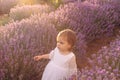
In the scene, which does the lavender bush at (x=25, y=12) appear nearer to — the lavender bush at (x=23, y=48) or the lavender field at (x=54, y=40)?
the lavender field at (x=54, y=40)

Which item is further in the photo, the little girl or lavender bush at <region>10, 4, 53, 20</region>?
lavender bush at <region>10, 4, 53, 20</region>

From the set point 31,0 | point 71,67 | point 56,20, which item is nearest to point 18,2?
point 31,0

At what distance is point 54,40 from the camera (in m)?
5.58

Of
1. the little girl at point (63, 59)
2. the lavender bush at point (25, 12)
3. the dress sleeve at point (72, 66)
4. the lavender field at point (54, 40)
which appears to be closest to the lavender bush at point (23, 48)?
the lavender field at point (54, 40)

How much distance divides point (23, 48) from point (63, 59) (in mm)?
668

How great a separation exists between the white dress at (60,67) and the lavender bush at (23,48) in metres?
0.28

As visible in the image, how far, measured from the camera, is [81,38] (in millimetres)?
6289

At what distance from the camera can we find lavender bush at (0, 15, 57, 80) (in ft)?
15.8

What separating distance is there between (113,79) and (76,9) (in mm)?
3677

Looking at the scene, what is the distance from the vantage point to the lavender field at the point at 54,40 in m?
4.63

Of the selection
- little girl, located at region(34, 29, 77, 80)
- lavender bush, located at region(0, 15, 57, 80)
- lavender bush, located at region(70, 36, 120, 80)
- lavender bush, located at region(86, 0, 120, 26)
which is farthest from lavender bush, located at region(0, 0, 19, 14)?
little girl, located at region(34, 29, 77, 80)

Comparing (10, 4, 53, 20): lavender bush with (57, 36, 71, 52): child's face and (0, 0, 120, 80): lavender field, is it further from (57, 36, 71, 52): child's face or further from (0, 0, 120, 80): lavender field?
(57, 36, 71, 52): child's face

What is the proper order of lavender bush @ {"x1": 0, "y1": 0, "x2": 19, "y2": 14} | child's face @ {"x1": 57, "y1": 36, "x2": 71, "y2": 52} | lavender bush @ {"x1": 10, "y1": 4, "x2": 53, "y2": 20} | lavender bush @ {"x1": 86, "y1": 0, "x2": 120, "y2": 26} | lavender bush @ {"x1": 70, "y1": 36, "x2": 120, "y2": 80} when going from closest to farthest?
lavender bush @ {"x1": 70, "y1": 36, "x2": 120, "y2": 80} < child's face @ {"x1": 57, "y1": 36, "x2": 71, "y2": 52} < lavender bush @ {"x1": 86, "y1": 0, "x2": 120, "y2": 26} < lavender bush @ {"x1": 10, "y1": 4, "x2": 53, "y2": 20} < lavender bush @ {"x1": 0, "y1": 0, "x2": 19, "y2": 14}

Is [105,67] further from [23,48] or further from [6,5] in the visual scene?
[6,5]
